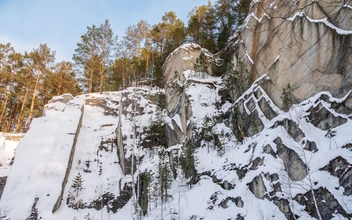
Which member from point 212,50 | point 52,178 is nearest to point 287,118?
point 52,178

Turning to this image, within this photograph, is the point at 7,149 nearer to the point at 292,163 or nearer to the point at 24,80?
the point at 24,80

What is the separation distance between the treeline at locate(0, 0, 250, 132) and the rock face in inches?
461

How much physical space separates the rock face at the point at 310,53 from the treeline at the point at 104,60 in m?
11.7

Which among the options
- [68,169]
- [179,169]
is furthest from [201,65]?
[68,169]

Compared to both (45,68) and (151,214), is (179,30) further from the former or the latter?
(151,214)

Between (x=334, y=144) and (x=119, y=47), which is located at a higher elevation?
(x=119, y=47)

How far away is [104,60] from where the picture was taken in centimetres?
2978

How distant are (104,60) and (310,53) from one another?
24181mm

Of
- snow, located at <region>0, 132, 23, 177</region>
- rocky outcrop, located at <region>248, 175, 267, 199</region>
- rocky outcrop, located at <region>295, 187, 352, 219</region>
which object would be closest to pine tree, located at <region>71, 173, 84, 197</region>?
snow, located at <region>0, 132, 23, 177</region>

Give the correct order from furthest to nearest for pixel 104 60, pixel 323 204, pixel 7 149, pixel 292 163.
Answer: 1. pixel 104 60
2. pixel 7 149
3. pixel 292 163
4. pixel 323 204

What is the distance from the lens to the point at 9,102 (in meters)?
27.4

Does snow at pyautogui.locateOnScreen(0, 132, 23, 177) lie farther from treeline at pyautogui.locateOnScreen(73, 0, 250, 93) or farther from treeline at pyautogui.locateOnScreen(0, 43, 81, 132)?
treeline at pyautogui.locateOnScreen(73, 0, 250, 93)

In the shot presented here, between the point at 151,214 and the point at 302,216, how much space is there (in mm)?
8084

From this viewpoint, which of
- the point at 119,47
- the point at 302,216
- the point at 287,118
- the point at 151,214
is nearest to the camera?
the point at 302,216
